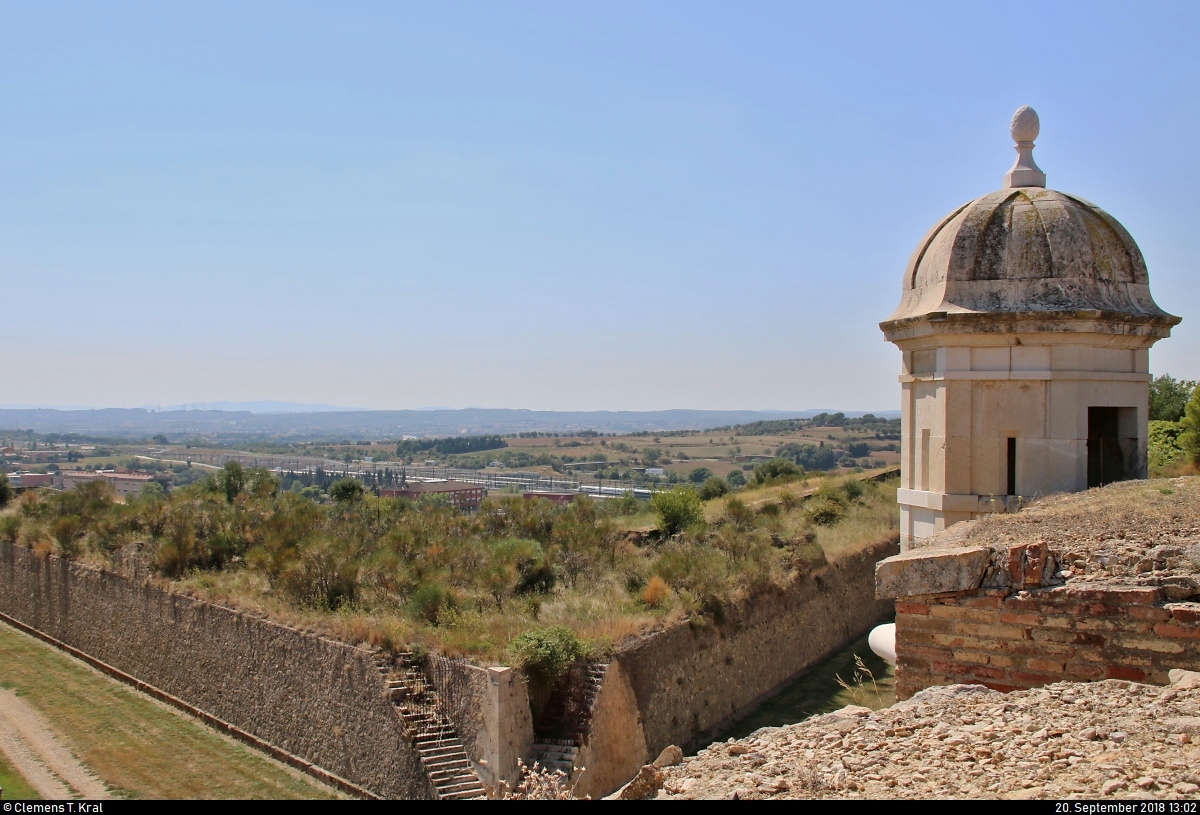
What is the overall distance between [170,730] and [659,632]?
9.61 meters

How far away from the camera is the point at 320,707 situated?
1395 centimetres

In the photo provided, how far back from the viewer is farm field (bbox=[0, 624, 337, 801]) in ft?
44.6

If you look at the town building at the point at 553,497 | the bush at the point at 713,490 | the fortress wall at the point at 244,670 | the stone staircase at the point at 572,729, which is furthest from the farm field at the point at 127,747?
the bush at the point at 713,490

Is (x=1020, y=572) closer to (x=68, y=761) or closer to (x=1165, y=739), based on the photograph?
(x=1165, y=739)

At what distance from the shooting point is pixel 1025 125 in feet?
29.2

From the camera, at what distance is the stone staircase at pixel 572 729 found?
38.7 feet

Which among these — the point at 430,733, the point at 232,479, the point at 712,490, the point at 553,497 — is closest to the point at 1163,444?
the point at 430,733

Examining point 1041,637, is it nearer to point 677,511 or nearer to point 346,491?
point 677,511

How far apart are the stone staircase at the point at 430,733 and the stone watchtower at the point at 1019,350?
6.79 m

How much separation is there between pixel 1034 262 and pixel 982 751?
5610mm

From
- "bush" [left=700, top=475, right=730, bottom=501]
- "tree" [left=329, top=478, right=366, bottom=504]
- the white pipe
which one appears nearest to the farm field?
the white pipe

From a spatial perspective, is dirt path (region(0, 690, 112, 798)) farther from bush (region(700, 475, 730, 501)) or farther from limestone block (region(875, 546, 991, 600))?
bush (region(700, 475, 730, 501))

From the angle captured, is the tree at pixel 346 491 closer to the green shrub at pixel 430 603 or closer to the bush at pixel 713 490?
the bush at pixel 713 490

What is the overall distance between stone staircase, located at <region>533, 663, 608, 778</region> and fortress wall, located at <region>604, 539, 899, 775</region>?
0.59 ft
